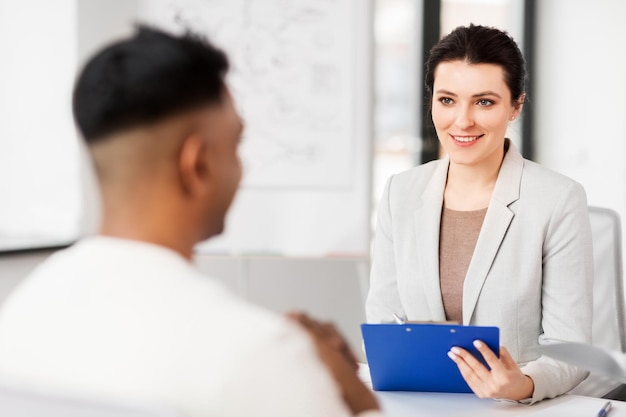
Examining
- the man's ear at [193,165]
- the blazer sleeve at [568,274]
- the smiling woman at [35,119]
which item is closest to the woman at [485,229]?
the blazer sleeve at [568,274]

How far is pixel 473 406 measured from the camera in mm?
1643

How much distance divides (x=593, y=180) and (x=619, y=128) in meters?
0.35

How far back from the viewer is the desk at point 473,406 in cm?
159

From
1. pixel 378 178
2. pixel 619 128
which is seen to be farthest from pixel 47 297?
pixel 619 128

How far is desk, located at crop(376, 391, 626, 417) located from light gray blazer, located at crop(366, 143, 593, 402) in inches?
7.2

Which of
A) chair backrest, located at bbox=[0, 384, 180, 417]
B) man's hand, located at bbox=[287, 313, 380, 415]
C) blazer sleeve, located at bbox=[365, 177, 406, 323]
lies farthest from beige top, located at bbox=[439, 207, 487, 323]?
chair backrest, located at bbox=[0, 384, 180, 417]

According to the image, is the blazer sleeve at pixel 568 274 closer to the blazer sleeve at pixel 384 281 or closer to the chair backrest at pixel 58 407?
the blazer sleeve at pixel 384 281

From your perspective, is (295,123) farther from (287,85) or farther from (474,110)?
(474,110)

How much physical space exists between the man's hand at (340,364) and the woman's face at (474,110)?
1171 millimetres

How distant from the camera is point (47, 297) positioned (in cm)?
88

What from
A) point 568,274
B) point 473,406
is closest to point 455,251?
point 568,274

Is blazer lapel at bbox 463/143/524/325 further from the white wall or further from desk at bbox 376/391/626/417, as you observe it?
the white wall

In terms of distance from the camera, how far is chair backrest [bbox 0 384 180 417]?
2.44ft

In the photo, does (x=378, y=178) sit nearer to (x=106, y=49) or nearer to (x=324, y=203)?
(x=324, y=203)
